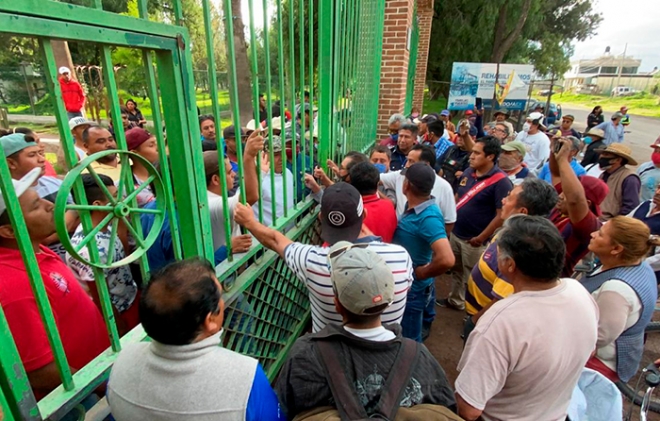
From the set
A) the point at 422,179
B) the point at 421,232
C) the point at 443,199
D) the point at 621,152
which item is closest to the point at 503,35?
the point at 621,152

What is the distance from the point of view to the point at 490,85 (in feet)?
35.6

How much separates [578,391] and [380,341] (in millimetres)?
1304

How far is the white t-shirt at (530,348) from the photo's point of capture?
1397mm

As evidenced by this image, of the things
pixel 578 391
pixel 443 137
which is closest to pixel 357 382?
pixel 578 391

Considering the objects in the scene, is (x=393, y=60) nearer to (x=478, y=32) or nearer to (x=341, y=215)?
(x=341, y=215)

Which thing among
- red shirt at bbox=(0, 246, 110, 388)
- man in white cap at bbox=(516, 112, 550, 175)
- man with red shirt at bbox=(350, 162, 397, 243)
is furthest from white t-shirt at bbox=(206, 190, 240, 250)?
man in white cap at bbox=(516, 112, 550, 175)

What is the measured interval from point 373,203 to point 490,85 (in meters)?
10.2

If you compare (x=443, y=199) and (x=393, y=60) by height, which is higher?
(x=393, y=60)

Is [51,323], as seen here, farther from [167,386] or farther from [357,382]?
[357,382]

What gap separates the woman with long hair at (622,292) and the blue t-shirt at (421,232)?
0.87 metres

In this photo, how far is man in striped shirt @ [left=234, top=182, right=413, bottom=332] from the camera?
171 centimetres

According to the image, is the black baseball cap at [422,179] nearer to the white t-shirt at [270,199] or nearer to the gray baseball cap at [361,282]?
the white t-shirt at [270,199]

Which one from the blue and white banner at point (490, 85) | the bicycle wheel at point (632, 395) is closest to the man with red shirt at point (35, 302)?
the bicycle wheel at point (632, 395)

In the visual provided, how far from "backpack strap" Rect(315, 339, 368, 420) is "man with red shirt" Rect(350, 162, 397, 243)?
4.34 feet
